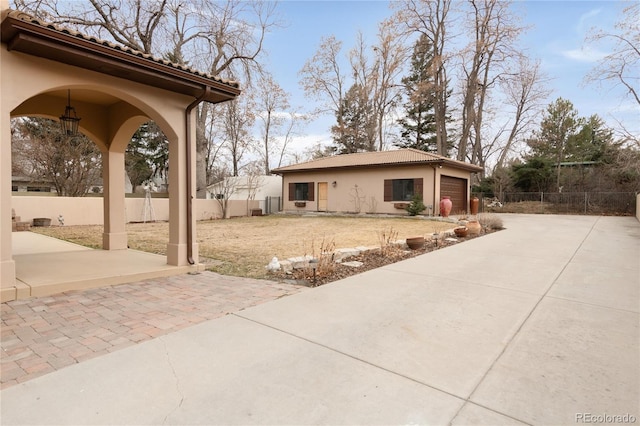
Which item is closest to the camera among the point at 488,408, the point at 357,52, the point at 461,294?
the point at 488,408

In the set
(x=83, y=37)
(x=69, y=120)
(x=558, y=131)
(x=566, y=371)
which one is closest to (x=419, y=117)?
(x=558, y=131)

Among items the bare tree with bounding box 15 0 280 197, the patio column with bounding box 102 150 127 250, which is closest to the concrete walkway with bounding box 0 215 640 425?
the patio column with bounding box 102 150 127 250

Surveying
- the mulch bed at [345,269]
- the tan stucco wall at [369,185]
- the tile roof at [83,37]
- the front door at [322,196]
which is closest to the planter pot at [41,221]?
the tile roof at [83,37]

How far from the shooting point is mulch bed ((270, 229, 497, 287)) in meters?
4.98

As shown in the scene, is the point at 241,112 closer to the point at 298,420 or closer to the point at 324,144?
the point at 324,144

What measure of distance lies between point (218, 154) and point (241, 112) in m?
7.17

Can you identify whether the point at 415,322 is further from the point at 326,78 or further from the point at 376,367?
the point at 326,78

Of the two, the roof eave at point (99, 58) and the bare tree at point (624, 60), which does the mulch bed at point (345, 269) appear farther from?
the bare tree at point (624, 60)

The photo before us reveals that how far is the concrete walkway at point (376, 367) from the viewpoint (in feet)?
6.23

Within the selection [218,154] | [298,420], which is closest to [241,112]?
[218,154]

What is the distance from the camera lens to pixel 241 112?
1004 inches

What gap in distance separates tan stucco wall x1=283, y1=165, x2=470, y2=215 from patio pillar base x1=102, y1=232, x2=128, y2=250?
13334 millimetres

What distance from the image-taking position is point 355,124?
3162 centimetres

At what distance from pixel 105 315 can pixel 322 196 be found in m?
17.5
